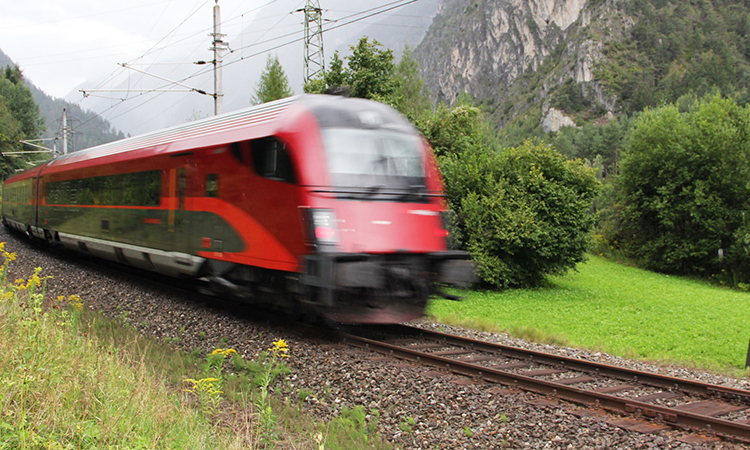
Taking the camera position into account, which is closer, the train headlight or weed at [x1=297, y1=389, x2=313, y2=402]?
weed at [x1=297, y1=389, x2=313, y2=402]

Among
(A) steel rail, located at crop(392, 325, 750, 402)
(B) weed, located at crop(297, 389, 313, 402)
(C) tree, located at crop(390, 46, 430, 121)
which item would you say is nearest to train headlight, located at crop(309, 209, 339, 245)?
(B) weed, located at crop(297, 389, 313, 402)

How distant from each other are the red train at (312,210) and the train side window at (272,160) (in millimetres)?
15

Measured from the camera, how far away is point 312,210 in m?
6.95

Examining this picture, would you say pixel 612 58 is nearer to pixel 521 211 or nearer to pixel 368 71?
pixel 368 71

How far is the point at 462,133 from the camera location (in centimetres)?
2278

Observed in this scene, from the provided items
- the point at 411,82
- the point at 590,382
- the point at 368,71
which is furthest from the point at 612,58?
the point at 590,382

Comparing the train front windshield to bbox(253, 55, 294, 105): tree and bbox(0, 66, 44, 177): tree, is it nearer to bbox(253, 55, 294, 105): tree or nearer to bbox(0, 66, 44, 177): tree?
bbox(253, 55, 294, 105): tree

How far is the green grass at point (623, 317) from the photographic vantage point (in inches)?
367

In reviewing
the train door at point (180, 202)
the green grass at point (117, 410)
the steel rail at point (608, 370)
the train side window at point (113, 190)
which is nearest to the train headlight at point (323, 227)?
the green grass at point (117, 410)

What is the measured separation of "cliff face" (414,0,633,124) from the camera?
14300 cm

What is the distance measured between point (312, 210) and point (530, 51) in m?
186

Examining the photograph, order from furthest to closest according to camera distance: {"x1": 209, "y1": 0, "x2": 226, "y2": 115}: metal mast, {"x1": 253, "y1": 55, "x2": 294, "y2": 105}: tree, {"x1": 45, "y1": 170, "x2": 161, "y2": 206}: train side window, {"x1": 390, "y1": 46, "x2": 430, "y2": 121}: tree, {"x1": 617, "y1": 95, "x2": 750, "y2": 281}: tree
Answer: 1. {"x1": 253, "y1": 55, "x2": 294, "y2": 105}: tree
2. {"x1": 390, "y1": 46, "x2": 430, "y2": 121}: tree
3. {"x1": 617, "y1": 95, "x2": 750, "y2": 281}: tree
4. {"x1": 209, "y1": 0, "x2": 226, "y2": 115}: metal mast
5. {"x1": 45, "y1": 170, "x2": 161, "y2": 206}: train side window

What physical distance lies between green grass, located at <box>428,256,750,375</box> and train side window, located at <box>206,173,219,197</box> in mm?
4015

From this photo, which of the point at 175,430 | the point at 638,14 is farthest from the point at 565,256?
the point at 638,14
